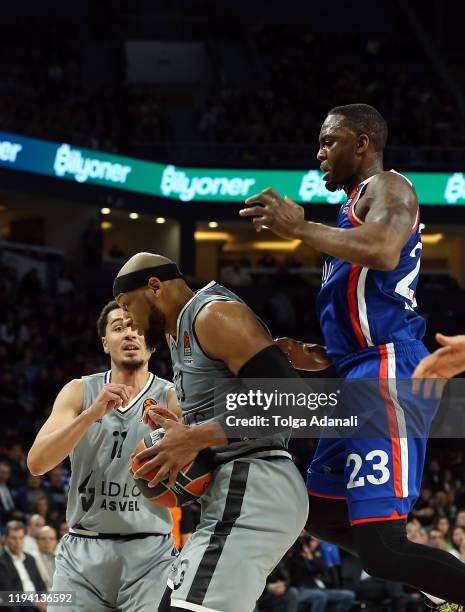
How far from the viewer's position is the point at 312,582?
37.0ft

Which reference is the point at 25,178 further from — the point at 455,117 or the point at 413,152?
the point at 455,117

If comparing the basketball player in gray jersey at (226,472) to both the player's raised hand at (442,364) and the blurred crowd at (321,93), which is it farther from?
the blurred crowd at (321,93)

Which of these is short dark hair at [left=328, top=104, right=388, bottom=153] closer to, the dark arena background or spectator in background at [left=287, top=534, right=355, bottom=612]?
spectator in background at [left=287, top=534, right=355, bottom=612]

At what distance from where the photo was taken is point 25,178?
21328 mm

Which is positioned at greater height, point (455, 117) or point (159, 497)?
point (455, 117)

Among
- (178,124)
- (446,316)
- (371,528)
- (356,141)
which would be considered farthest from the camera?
(178,124)

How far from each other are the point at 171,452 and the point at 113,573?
1408 mm

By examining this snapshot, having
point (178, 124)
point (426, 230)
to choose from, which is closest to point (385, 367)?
point (178, 124)

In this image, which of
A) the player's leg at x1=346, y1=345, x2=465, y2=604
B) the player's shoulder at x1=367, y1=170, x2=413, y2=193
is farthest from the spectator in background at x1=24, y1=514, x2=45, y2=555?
the player's shoulder at x1=367, y1=170, x2=413, y2=193

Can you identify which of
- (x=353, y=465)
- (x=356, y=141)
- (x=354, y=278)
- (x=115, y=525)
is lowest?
(x=115, y=525)

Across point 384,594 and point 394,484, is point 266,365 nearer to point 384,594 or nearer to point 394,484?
point 394,484

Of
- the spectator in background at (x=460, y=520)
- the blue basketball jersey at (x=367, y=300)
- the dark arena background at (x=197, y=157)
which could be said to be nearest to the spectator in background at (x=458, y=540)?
the dark arena background at (x=197, y=157)

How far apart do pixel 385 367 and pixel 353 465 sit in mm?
408

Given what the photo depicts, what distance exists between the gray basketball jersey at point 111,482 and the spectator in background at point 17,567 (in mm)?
4184
